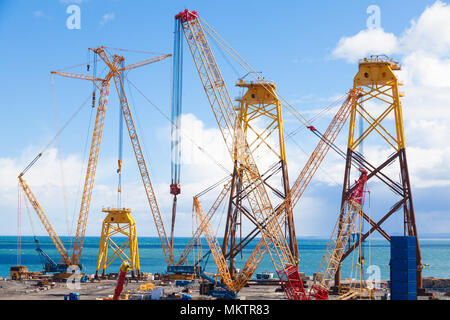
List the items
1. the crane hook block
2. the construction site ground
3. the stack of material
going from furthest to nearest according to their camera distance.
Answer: the crane hook block
the construction site ground
the stack of material

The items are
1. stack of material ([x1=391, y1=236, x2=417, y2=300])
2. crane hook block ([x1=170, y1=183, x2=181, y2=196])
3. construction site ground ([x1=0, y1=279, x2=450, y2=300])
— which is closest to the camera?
stack of material ([x1=391, y1=236, x2=417, y2=300])

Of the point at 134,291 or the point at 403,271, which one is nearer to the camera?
the point at 403,271

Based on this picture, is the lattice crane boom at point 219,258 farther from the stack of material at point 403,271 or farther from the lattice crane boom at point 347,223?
the stack of material at point 403,271

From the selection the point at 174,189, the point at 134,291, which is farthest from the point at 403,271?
the point at 174,189

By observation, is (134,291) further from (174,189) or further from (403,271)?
(403,271)

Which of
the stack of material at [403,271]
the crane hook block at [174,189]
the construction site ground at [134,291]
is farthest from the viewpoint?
the crane hook block at [174,189]

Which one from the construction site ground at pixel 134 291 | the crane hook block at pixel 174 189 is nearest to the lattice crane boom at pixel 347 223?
the construction site ground at pixel 134 291

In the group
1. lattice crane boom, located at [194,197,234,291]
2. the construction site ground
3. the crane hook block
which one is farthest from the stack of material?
the crane hook block

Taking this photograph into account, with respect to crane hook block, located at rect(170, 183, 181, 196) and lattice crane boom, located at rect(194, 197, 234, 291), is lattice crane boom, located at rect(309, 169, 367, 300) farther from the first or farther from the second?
crane hook block, located at rect(170, 183, 181, 196)

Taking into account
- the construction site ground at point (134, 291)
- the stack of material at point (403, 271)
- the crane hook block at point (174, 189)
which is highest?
the crane hook block at point (174, 189)

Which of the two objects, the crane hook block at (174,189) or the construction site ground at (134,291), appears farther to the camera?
the crane hook block at (174,189)

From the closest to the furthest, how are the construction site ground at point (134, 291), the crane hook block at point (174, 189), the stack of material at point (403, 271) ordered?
the stack of material at point (403, 271) < the construction site ground at point (134, 291) < the crane hook block at point (174, 189)

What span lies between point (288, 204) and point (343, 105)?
53.9ft
